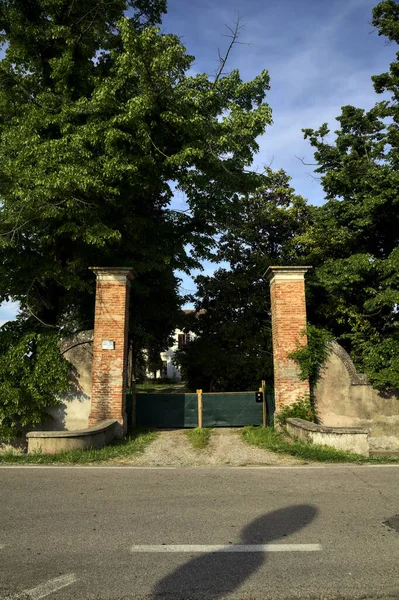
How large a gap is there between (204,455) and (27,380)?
4614 mm

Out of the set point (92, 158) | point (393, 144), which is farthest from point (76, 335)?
point (393, 144)

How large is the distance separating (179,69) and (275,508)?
12.2m

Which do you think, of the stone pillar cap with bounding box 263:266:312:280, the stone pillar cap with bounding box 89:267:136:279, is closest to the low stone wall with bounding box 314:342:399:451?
the stone pillar cap with bounding box 263:266:312:280

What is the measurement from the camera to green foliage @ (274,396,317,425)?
10.6m

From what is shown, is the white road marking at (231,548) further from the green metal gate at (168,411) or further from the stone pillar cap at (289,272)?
the green metal gate at (168,411)

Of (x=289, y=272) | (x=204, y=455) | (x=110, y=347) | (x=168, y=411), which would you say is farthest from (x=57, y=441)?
(x=289, y=272)

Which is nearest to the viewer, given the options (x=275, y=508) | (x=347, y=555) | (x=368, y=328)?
(x=347, y=555)

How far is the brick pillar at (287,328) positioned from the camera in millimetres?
10914

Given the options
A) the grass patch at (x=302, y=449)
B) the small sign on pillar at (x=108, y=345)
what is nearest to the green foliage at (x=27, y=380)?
the small sign on pillar at (x=108, y=345)

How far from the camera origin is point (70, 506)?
554 cm

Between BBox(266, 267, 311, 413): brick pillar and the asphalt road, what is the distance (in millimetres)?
3697

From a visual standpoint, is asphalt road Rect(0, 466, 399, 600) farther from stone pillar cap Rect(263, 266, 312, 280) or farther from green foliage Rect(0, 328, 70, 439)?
stone pillar cap Rect(263, 266, 312, 280)

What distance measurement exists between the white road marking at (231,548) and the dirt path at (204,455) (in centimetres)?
421

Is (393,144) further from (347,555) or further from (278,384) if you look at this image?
(347,555)
